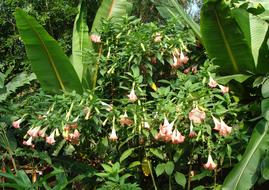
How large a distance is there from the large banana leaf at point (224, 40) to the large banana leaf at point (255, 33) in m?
0.09

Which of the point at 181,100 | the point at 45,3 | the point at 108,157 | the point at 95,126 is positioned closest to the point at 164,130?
the point at 181,100

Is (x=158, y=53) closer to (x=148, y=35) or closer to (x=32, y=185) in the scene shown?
(x=148, y=35)

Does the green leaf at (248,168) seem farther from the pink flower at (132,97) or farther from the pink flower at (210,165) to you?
the pink flower at (132,97)

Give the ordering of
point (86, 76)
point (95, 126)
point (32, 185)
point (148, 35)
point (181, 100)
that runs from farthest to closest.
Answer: point (86, 76)
point (148, 35)
point (95, 126)
point (181, 100)
point (32, 185)

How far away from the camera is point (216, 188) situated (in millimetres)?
3436

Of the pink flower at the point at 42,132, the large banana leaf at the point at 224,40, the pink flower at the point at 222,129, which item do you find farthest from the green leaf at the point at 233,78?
the pink flower at the point at 42,132

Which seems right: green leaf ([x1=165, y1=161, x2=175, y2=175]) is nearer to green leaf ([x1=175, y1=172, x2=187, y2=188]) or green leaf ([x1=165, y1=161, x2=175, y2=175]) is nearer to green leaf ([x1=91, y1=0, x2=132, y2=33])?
green leaf ([x1=175, y1=172, x2=187, y2=188])

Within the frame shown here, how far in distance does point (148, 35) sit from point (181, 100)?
751mm

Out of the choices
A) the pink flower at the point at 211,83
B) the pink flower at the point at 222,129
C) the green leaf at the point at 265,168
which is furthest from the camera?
the pink flower at the point at 211,83

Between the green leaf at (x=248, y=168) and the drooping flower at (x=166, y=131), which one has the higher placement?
the drooping flower at (x=166, y=131)

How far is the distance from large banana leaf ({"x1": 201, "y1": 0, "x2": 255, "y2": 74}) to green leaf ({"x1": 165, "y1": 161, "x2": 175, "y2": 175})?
1.20 meters

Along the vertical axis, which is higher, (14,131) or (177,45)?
(177,45)

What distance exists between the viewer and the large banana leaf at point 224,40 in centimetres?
406

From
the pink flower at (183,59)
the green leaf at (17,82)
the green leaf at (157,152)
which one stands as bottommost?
the green leaf at (157,152)
